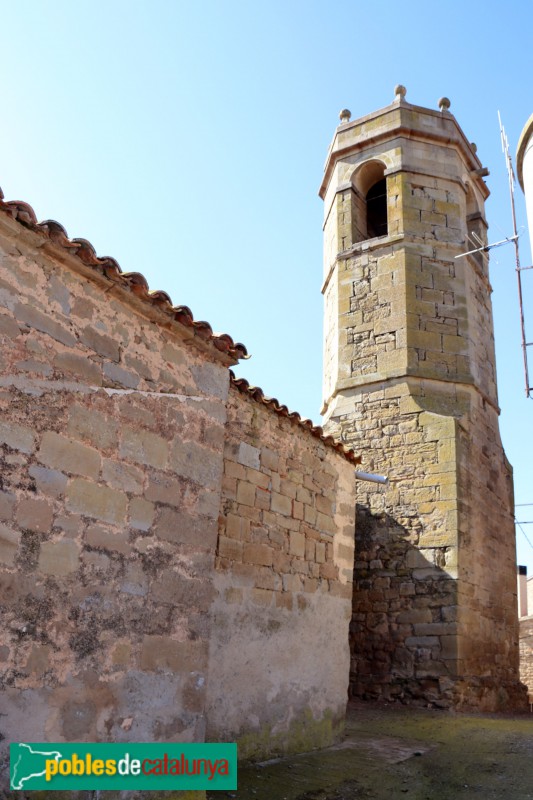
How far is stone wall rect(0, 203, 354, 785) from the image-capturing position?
129 inches

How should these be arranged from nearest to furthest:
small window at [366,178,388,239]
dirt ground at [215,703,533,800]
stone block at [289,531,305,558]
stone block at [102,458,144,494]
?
stone block at [102,458,144,494] < dirt ground at [215,703,533,800] < stone block at [289,531,305,558] < small window at [366,178,388,239]

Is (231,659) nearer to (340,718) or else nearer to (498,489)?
(340,718)

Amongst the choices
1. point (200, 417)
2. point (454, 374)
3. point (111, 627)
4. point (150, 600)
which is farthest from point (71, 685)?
point (454, 374)

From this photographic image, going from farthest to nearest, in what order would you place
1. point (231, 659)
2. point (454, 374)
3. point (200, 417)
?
point (454, 374)
point (231, 659)
point (200, 417)

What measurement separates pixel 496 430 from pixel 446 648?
387 cm

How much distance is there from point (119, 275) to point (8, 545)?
5.36 ft

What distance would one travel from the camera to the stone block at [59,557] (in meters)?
3.33

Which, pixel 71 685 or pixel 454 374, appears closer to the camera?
pixel 71 685

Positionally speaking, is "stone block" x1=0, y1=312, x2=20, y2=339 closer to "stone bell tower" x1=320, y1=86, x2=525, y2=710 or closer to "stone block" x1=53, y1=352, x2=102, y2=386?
"stone block" x1=53, y1=352, x2=102, y2=386

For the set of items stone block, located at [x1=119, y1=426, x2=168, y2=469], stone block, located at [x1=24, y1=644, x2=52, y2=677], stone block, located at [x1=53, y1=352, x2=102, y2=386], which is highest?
stone block, located at [x1=53, y1=352, x2=102, y2=386]

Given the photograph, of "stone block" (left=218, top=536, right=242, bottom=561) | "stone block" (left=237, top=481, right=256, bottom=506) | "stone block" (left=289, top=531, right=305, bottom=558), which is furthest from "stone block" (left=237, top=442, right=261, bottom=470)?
"stone block" (left=289, top=531, right=305, bottom=558)

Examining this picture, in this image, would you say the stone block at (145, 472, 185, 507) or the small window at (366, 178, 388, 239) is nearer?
the stone block at (145, 472, 185, 507)

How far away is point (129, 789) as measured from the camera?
140 inches

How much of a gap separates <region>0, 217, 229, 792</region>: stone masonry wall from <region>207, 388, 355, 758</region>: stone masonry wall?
36.7 inches
